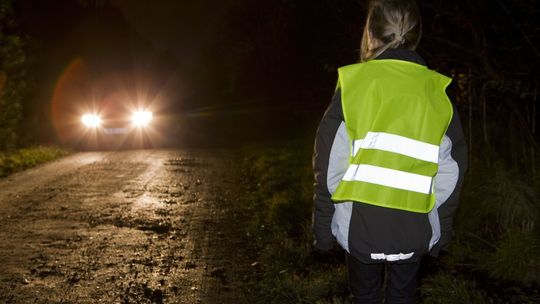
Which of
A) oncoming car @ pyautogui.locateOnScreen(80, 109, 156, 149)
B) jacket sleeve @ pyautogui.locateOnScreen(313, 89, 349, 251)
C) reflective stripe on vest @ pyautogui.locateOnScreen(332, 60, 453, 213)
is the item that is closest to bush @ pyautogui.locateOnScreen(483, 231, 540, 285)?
reflective stripe on vest @ pyautogui.locateOnScreen(332, 60, 453, 213)

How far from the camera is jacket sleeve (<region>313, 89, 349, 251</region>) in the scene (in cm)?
272

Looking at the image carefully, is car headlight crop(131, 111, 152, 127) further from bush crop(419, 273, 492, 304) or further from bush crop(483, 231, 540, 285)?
bush crop(419, 273, 492, 304)

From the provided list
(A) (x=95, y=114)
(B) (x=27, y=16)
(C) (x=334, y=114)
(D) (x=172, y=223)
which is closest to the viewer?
(C) (x=334, y=114)

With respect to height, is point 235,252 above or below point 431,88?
below

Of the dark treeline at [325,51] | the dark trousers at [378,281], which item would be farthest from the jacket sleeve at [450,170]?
the dark treeline at [325,51]

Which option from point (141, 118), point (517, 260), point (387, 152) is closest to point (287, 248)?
point (517, 260)

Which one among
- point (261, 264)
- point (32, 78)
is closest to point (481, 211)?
point (261, 264)

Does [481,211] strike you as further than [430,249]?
Yes

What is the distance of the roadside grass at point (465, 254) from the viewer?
479cm

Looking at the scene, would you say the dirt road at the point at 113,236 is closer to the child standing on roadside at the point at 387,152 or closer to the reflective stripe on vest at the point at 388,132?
the child standing on roadside at the point at 387,152

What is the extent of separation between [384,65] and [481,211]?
4.19 meters

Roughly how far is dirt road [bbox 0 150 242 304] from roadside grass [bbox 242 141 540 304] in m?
0.54

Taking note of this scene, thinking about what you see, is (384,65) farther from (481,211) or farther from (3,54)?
(3,54)

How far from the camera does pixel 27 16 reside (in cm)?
1619
